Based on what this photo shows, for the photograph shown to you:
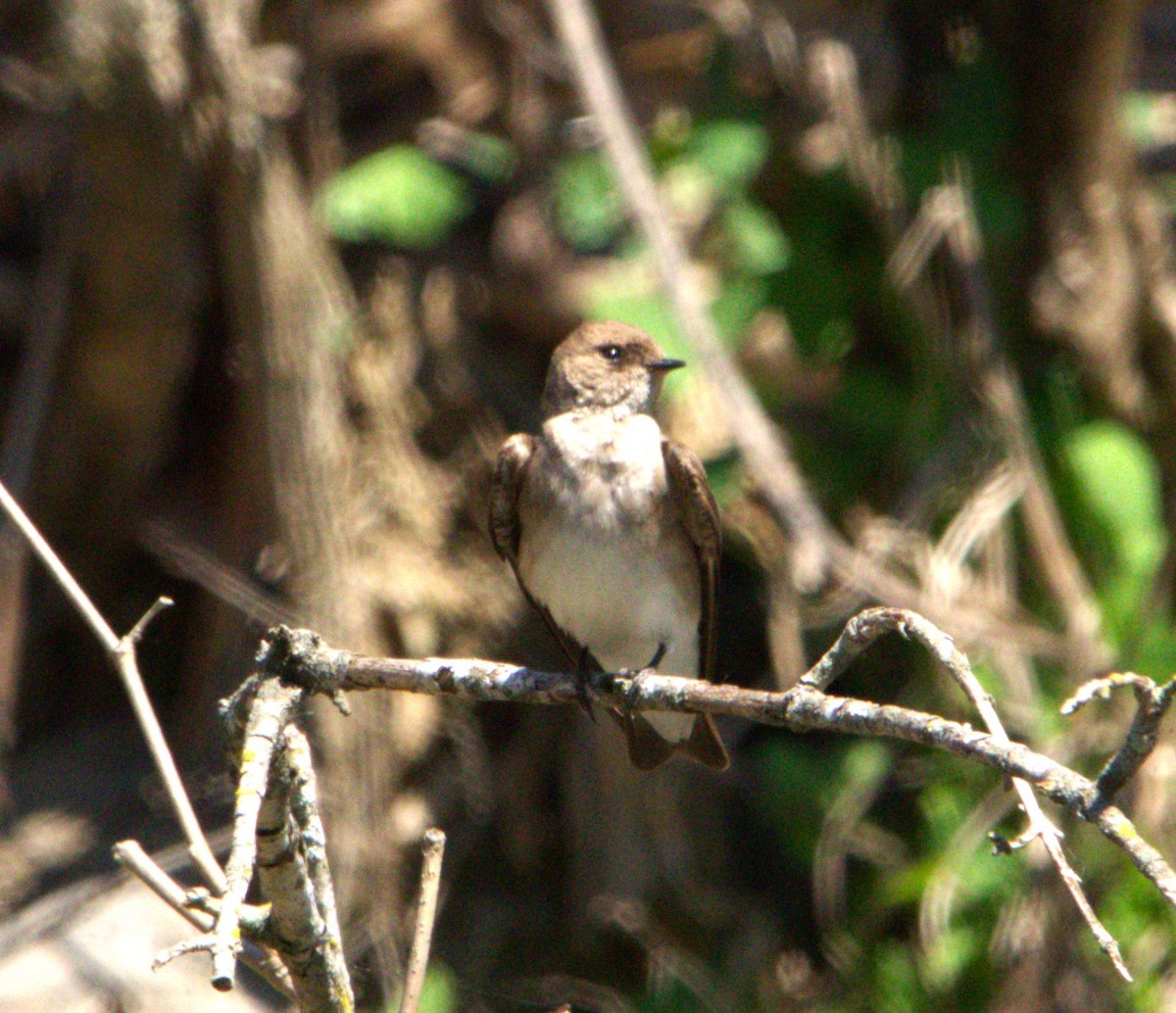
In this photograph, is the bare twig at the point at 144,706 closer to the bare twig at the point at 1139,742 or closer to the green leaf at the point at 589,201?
the bare twig at the point at 1139,742

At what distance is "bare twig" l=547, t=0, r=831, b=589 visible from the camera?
12.4ft

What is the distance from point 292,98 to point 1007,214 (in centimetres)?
202

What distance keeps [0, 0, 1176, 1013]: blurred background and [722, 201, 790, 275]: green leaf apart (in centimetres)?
1

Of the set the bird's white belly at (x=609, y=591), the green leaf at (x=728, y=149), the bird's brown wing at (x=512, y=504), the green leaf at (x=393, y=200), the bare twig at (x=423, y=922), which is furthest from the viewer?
the green leaf at (x=393, y=200)

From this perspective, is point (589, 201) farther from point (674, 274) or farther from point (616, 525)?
point (616, 525)

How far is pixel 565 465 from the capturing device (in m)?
3.40

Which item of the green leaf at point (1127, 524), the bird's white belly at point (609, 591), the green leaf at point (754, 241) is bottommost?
the green leaf at point (1127, 524)

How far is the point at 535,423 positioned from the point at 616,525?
5.79 feet

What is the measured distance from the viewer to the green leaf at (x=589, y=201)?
4.58 metres

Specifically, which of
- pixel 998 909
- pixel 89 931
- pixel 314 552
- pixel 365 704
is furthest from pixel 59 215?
pixel 998 909

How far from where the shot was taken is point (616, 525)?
336 centimetres

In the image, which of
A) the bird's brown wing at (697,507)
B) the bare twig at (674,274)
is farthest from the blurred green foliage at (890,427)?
the bird's brown wing at (697,507)

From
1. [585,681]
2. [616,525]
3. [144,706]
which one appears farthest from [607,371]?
[144,706]

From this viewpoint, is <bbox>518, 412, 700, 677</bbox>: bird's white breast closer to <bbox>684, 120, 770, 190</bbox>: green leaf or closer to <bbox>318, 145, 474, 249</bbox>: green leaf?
<bbox>684, 120, 770, 190</bbox>: green leaf
